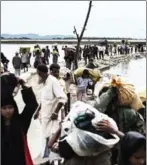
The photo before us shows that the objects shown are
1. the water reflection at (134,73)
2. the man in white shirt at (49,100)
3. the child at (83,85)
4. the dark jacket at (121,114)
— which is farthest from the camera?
the water reflection at (134,73)

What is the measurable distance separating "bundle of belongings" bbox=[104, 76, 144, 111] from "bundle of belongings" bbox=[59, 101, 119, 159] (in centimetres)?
85

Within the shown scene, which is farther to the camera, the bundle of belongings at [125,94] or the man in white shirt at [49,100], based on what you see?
the man in white shirt at [49,100]

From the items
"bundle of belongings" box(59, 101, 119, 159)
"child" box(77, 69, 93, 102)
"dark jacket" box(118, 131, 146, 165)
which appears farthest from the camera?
"child" box(77, 69, 93, 102)

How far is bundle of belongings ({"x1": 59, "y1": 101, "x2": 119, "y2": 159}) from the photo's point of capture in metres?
3.16

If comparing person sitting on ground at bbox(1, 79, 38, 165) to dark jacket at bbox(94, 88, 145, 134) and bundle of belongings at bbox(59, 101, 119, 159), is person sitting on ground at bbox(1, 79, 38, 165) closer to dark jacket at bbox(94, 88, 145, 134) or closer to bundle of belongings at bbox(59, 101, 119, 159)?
bundle of belongings at bbox(59, 101, 119, 159)

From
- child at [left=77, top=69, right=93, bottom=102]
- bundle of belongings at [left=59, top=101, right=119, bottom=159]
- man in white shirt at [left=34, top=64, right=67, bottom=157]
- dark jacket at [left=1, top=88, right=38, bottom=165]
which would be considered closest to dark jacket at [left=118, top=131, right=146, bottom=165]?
bundle of belongings at [left=59, top=101, right=119, bottom=159]

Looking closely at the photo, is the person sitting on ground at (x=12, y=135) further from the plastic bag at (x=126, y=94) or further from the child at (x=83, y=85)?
the child at (x=83, y=85)

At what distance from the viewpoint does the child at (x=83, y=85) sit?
1062cm

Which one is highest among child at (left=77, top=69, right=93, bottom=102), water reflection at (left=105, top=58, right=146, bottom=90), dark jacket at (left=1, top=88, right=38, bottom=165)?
dark jacket at (left=1, top=88, right=38, bottom=165)

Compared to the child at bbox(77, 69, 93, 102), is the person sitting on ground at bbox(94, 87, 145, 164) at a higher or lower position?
higher

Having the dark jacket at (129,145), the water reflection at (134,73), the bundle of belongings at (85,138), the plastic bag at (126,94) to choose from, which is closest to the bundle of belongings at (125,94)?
the plastic bag at (126,94)

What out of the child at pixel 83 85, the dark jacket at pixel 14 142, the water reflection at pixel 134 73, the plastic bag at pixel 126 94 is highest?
the plastic bag at pixel 126 94

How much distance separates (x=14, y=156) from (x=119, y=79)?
1.39 metres

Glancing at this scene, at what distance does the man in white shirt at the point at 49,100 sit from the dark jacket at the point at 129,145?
Answer: 277 centimetres
